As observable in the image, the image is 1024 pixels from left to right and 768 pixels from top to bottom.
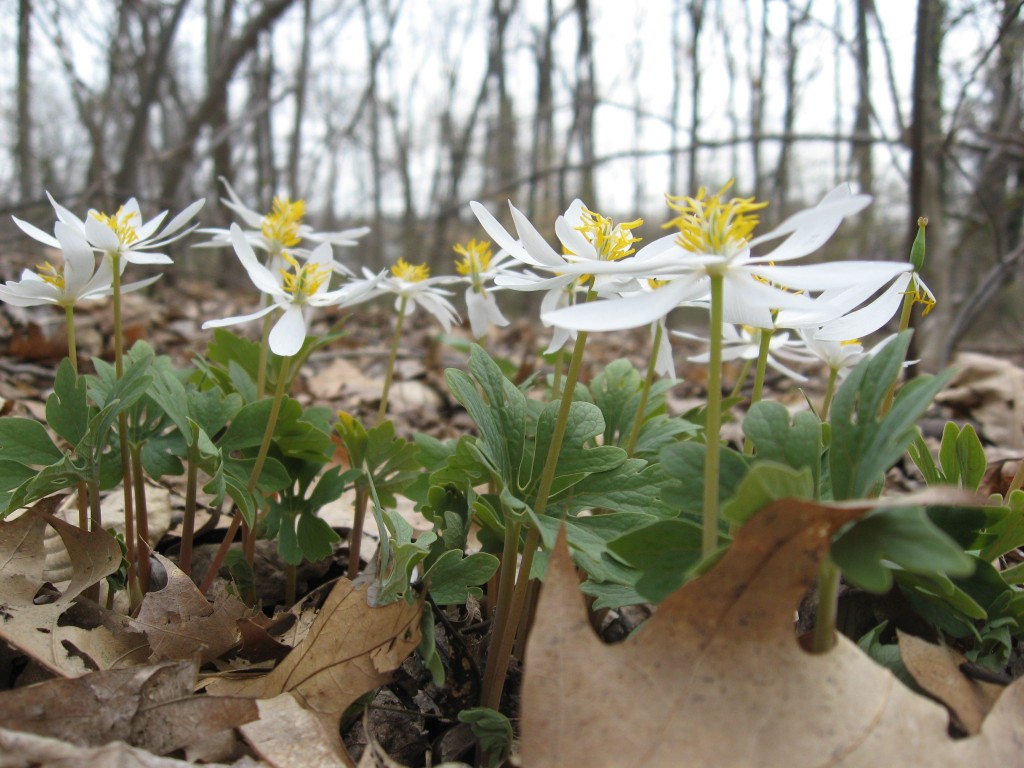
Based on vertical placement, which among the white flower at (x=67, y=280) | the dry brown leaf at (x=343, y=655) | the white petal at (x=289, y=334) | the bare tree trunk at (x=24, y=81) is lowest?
the dry brown leaf at (x=343, y=655)

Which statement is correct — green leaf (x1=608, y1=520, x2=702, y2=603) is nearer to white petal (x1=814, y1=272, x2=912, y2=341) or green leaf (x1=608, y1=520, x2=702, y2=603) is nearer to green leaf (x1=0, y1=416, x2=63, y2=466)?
white petal (x1=814, y1=272, x2=912, y2=341)

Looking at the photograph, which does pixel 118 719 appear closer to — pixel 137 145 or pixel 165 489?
pixel 165 489

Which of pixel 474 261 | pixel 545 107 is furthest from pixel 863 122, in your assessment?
pixel 545 107

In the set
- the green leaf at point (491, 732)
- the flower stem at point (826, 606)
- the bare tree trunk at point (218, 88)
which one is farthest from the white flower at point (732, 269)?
the bare tree trunk at point (218, 88)

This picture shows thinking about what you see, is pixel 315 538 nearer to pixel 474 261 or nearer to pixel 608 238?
pixel 474 261

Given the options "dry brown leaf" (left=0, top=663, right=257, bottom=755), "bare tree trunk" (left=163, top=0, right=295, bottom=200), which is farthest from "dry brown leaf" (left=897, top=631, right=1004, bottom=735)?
"bare tree trunk" (left=163, top=0, right=295, bottom=200)

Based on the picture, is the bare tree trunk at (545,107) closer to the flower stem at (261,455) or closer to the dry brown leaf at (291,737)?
the flower stem at (261,455)
